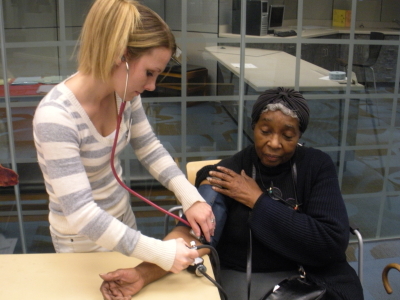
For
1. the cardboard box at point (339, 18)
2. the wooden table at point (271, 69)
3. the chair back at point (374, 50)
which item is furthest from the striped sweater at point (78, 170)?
the chair back at point (374, 50)

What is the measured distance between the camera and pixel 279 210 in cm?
168

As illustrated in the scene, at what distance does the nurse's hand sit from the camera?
4.96 feet

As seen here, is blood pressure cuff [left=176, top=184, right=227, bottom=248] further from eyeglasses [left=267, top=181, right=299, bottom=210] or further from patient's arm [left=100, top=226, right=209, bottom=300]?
patient's arm [left=100, top=226, right=209, bottom=300]

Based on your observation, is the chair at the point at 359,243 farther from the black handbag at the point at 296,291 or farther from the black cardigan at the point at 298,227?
the black handbag at the point at 296,291

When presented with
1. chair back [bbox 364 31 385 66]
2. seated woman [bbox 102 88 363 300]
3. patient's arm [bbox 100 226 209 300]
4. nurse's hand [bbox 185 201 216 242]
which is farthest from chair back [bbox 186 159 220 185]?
chair back [bbox 364 31 385 66]

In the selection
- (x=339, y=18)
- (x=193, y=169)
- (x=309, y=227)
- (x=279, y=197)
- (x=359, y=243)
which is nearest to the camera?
(x=309, y=227)

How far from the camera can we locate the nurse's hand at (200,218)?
151cm

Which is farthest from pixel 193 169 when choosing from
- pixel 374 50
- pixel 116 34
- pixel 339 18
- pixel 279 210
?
pixel 374 50

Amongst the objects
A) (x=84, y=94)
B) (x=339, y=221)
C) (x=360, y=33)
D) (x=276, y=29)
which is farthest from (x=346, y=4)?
(x=84, y=94)

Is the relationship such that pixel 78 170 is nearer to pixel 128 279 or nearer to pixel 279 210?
pixel 128 279

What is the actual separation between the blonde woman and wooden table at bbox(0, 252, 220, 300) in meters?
0.08

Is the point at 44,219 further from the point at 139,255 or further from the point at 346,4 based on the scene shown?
the point at 346,4

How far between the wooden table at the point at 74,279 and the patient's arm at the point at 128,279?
0.06 feet

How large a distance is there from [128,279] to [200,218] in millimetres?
340
